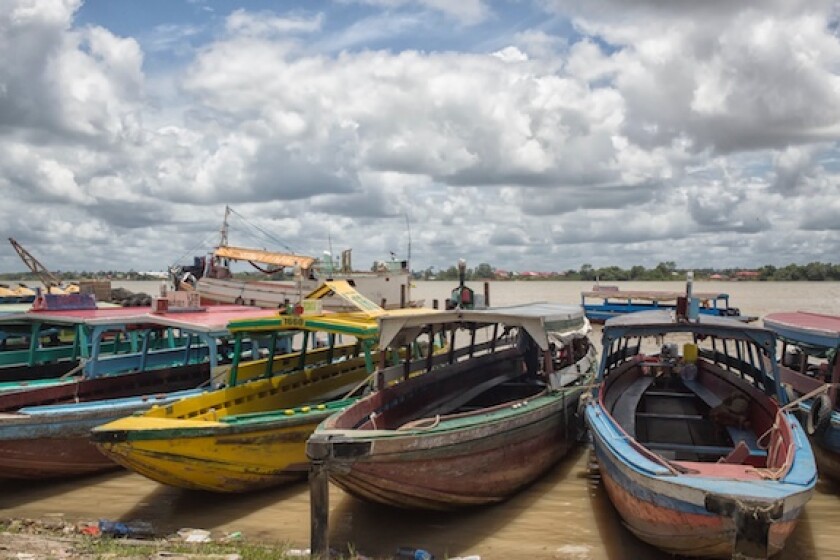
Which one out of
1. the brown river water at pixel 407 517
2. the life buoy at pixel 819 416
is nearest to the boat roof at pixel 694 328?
the life buoy at pixel 819 416

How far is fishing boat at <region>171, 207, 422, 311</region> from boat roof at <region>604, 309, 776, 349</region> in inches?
739

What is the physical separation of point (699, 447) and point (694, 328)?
66.3 inches

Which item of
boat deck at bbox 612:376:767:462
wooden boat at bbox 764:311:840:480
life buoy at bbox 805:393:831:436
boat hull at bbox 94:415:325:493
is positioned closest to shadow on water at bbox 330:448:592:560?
boat hull at bbox 94:415:325:493

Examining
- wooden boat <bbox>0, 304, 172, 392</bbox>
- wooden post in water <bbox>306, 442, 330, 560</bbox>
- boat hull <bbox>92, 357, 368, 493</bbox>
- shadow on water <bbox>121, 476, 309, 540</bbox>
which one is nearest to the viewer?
wooden post in water <bbox>306, 442, 330, 560</bbox>

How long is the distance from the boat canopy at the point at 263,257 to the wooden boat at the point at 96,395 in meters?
18.3

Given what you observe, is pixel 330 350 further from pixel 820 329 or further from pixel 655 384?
pixel 820 329

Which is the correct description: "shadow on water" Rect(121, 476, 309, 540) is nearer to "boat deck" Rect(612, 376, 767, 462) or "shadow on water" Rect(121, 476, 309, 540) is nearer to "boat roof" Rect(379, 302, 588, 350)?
"boat roof" Rect(379, 302, 588, 350)

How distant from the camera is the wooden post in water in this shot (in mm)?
7402

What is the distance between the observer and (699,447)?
9508 millimetres

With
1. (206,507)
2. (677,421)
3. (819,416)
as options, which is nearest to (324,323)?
(206,507)

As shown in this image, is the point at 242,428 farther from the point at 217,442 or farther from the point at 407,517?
the point at 407,517

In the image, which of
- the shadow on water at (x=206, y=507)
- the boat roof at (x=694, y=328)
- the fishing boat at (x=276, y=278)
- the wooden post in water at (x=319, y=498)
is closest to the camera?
the wooden post in water at (x=319, y=498)

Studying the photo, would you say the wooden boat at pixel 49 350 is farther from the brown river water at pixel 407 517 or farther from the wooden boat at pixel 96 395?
the brown river water at pixel 407 517

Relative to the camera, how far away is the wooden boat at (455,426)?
310 inches
